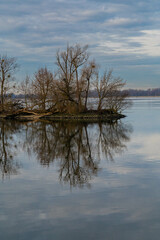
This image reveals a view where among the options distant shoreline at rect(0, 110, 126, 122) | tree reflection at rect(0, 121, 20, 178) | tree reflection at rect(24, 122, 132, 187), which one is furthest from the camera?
distant shoreline at rect(0, 110, 126, 122)

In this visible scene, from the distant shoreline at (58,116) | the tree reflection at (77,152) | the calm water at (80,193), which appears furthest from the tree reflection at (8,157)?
the distant shoreline at (58,116)

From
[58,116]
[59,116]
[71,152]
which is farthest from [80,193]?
[58,116]

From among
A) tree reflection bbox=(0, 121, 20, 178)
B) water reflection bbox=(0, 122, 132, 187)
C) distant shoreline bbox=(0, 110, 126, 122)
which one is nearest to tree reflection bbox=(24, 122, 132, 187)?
water reflection bbox=(0, 122, 132, 187)

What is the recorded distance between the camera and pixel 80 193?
830 centimetres

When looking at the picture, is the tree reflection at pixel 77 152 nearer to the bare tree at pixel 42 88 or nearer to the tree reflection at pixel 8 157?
the tree reflection at pixel 8 157

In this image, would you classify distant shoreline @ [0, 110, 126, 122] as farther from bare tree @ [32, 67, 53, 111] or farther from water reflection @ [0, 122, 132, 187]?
water reflection @ [0, 122, 132, 187]

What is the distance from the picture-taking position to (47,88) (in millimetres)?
39406

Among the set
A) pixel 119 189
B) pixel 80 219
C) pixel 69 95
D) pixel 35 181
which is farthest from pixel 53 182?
pixel 69 95

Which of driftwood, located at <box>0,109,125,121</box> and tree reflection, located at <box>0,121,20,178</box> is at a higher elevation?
driftwood, located at <box>0,109,125,121</box>

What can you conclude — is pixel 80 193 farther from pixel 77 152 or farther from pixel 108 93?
pixel 108 93

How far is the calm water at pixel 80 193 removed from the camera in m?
6.10

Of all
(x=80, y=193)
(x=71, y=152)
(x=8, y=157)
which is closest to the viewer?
(x=80, y=193)

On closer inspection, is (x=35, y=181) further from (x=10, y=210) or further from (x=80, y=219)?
(x=80, y=219)

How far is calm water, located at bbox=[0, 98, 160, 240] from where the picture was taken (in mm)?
6095
